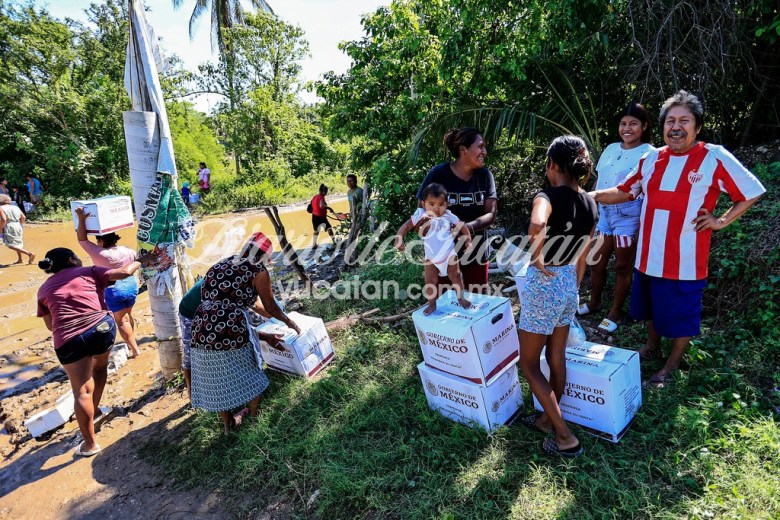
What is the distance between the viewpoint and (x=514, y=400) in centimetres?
308

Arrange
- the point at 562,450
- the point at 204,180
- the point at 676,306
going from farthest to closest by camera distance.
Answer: the point at 204,180
the point at 676,306
the point at 562,450

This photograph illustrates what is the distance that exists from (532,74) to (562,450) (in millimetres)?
4752

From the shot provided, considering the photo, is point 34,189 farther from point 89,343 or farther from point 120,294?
point 89,343

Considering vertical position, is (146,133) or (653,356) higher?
(146,133)

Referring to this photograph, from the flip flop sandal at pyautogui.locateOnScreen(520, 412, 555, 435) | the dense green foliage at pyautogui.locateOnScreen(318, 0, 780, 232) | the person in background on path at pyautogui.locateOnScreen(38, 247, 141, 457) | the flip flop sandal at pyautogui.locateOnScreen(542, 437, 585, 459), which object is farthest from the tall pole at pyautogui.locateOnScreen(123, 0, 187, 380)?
the flip flop sandal at pyautogui.locateOnScreen(542, 437, 585, 459)

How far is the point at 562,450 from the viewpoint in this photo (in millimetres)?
2639

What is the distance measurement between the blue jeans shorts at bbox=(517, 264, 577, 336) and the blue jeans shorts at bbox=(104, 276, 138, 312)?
444 cm

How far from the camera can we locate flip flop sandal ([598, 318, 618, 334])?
12.4 feet

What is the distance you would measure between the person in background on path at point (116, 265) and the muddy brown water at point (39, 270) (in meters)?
1.34

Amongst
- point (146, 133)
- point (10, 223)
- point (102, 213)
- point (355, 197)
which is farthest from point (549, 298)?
point (10, 223)

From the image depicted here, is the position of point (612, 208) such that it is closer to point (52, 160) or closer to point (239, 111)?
point (239, 111)

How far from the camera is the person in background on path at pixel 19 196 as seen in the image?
1572 cm

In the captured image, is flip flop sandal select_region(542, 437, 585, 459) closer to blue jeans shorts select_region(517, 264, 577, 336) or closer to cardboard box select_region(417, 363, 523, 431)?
cardboard box select_region(417, 363, 523, 431)

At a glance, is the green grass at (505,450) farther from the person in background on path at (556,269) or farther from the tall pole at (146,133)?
the tall pole at (146,133)
